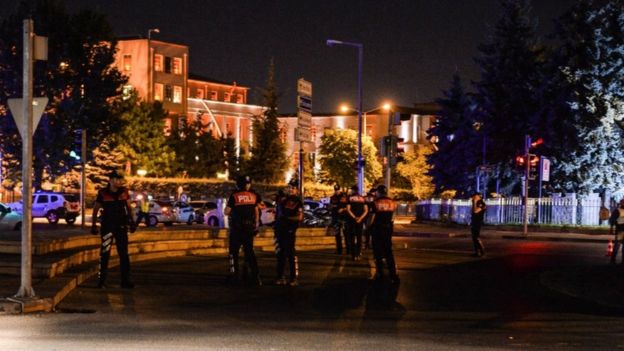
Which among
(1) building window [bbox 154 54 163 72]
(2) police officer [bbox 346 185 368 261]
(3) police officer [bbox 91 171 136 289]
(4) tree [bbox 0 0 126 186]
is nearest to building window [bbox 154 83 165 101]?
(1) building window [bbox 154 54 163 72]

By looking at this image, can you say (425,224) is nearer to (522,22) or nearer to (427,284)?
(522,22)

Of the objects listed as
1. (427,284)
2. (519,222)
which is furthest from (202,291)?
(519,222)

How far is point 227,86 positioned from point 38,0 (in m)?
65.7

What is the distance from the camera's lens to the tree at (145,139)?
76.3 m

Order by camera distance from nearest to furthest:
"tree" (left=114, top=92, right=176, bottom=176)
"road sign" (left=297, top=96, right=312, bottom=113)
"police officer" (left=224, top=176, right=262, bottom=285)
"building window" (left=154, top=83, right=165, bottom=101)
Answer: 1. "police officer" (left=224, top=176, right=262, bottom=285)
2. "road sign" (left=297, top=96, right=312, bottom=113)
3. "tree" (left=114, top=92, right=176, bottom=176)
4. "building window" (left=154, top=83, right=165, bottom=101)

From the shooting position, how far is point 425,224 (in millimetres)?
54125

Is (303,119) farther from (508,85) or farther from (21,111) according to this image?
(508,85)

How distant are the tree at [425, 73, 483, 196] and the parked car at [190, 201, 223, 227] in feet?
61.1

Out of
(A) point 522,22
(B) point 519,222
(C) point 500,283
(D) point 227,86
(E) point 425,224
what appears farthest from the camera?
(D) point 227,86

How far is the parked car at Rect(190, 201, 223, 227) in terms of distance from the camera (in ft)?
148

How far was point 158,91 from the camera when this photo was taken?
9100 centimetres

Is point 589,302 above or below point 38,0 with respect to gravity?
below

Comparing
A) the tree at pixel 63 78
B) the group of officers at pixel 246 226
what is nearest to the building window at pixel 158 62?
the tree at pixel 63 78

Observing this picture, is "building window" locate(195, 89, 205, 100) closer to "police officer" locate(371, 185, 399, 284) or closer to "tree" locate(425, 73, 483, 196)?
"tree" locate(425, 73, 483, 196)
